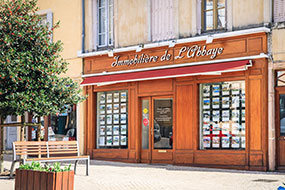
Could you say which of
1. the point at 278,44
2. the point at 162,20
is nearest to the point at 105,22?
the point at 162,20

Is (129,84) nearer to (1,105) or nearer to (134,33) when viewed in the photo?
(134,33)

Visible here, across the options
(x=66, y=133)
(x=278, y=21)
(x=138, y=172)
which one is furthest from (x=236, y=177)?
(x=66, y=133)

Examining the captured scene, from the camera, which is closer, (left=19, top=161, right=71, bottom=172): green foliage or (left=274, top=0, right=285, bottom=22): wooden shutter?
(left=19, top=161, right=71, bottom=172): green foliage

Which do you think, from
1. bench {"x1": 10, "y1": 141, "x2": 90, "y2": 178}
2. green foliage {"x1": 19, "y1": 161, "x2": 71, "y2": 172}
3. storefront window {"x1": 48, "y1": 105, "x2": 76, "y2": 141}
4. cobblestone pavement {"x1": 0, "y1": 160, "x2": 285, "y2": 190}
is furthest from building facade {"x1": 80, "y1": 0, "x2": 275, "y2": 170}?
green foliage {"x1": 19, "y1": 161, "x2": 71, "y2": 172}

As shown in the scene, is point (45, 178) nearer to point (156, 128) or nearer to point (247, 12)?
point (247, 12)

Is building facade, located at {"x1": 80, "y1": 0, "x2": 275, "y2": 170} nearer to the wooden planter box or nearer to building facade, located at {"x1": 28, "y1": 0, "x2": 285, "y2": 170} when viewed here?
building facade, located at {"x1": 28, "y1": 0, "x2": 285, "y2": 170}

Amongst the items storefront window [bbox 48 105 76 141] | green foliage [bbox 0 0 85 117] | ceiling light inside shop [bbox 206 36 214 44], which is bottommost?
storefront window [bbox 48 105 76 141]

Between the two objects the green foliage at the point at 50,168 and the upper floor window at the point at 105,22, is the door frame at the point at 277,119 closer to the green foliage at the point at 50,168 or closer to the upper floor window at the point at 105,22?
the upper floor window at the point at 105,22

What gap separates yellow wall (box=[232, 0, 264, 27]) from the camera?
48.2 feet

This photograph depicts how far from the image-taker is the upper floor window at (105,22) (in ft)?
62.0

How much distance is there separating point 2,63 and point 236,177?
6.07m

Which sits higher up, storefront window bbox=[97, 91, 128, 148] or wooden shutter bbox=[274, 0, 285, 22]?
wooden shutter bbox=[274, 0, 285, 22]

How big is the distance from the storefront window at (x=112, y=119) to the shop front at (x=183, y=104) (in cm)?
3

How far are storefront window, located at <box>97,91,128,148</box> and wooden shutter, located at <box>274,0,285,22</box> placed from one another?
19.4ft
